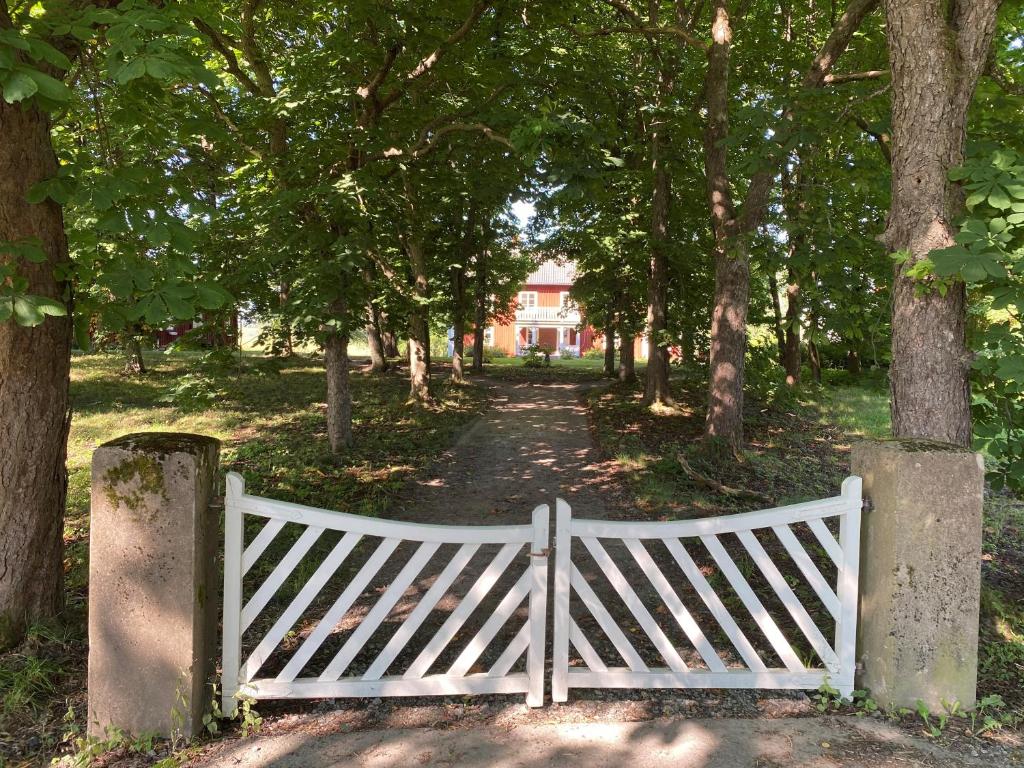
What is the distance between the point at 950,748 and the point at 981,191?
9.87ft

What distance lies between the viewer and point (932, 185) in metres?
4.18

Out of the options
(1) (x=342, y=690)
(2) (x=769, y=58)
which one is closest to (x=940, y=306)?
(1) (x=342, y=690)

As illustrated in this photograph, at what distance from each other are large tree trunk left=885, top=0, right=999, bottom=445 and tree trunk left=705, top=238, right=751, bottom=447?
5002 millimetres

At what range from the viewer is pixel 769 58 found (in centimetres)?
1071

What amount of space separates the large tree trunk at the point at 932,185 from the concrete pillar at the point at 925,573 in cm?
120

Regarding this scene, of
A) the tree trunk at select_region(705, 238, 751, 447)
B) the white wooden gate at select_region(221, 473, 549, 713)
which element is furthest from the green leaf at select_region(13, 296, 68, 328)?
the tree trunk at select_region(705, 238, 751, 447)

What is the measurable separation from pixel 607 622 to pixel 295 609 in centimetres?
155

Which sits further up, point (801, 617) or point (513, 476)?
point (801, 617)

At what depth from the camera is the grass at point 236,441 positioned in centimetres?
345

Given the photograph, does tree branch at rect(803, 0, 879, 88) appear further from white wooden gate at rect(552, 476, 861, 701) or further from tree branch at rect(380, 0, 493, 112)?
white wooden gate at rect(552, 476, 861, 701)

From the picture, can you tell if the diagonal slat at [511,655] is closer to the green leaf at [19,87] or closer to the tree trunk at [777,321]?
the green leaf at [19,87]

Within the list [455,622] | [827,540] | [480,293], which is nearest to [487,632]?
[455,622]

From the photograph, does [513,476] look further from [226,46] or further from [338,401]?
[226,46]

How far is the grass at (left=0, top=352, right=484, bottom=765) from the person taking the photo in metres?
3.45
